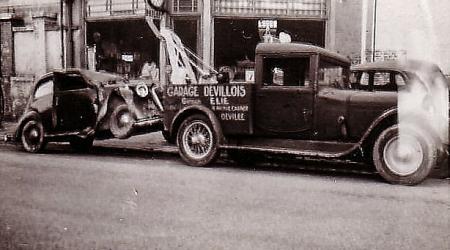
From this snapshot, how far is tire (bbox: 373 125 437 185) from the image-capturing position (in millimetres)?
3295

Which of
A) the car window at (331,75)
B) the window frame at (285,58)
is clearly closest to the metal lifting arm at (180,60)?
the window frame at (285,58)

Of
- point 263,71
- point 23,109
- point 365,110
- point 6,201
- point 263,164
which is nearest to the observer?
point 6,201

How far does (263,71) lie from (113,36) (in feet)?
10.5

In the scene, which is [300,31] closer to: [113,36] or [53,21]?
[113,36]

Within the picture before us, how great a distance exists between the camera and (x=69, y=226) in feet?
7.79

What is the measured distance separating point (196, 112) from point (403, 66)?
6.69 feet

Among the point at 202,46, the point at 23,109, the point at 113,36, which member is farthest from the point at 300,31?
the point at 23,109

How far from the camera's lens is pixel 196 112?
429 centimetres

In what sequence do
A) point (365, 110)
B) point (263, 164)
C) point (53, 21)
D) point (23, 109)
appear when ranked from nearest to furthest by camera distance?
point (365, 110)
point (263, 164)
point (23, 109)
point (53, 21)

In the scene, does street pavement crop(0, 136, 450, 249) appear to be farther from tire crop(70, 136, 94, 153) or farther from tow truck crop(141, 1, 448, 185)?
tire crop(70, 136, 94, 153)

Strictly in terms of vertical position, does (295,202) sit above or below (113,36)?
below

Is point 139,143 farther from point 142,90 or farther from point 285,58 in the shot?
point 285,58

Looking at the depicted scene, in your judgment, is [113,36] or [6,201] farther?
[113,36]

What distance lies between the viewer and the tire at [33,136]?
16.3 feet
